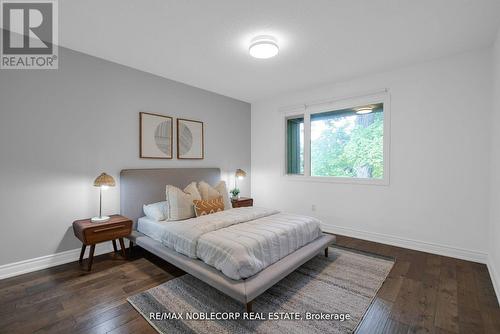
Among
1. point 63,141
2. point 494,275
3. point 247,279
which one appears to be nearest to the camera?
point 247,279

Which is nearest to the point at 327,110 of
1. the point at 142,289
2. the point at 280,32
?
the point at 280,32

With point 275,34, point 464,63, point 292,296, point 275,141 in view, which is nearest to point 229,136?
point 275,141

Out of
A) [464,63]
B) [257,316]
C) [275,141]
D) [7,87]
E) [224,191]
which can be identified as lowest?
[257,316]

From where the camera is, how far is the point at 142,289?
7.46ft

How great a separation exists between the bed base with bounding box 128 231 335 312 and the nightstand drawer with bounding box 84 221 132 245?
0.23 meters

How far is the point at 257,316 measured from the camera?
1.87m

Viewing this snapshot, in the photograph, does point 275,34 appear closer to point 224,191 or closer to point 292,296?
point 224,191

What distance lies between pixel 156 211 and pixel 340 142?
3305 mm

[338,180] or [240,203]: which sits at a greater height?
[338,180]

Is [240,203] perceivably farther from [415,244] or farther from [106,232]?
[415,244]

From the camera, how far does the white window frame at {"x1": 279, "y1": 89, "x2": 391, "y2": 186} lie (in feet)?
11.5

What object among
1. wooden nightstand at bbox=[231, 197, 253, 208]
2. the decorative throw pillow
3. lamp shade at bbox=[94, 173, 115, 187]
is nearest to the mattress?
the decorative throw pillow

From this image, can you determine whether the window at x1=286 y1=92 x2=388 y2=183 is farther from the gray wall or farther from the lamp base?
the lamp base

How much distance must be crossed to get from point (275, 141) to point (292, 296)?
10.9 feet
